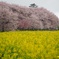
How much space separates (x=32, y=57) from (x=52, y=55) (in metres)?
0.55

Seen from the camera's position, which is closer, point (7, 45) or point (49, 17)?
point (7, 45)

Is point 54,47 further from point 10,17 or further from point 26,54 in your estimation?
point 10,17

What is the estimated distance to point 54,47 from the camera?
757 centimetres

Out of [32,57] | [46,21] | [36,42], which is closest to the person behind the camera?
[32,57]

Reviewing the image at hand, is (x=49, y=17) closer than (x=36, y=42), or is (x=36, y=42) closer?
(x=36, y=42)

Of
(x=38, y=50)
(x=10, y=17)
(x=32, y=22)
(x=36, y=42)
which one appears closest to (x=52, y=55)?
(x=38, y=50)

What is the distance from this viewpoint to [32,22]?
2980 centimetres

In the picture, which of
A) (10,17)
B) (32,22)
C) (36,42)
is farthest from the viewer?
(32,22)

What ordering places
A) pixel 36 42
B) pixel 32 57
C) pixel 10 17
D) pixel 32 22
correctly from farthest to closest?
1. pixel 32 22
2. pixel 10 17
3. pixel 36 42
4. pixel 32 57

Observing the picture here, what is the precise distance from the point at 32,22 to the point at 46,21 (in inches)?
145

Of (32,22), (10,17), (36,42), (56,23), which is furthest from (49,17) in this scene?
(36,42)

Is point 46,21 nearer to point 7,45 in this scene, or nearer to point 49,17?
point 49,17

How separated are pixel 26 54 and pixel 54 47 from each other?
46.2 inches

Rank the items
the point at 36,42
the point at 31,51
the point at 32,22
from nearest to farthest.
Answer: the point at 31,51 < the point at 36,42 < the point at 32,22
